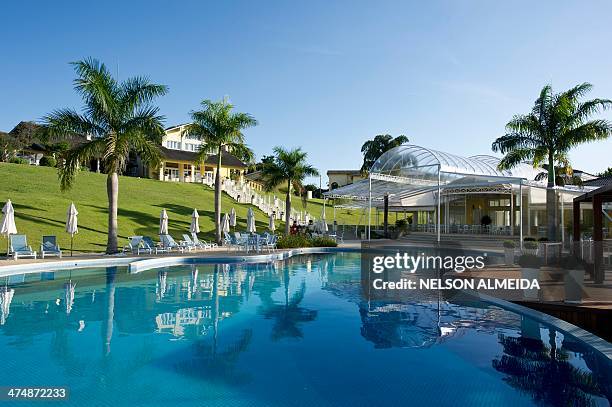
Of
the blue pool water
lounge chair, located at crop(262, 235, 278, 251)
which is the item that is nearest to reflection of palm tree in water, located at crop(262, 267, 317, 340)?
the blue pool water

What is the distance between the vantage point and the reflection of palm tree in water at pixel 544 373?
5609mm

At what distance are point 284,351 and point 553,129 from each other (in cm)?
1826

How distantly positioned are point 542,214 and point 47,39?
101 feet

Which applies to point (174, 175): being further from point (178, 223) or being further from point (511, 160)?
point (511, 160)

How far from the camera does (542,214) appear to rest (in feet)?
105

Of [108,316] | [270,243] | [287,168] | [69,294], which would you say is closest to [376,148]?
[287,168]

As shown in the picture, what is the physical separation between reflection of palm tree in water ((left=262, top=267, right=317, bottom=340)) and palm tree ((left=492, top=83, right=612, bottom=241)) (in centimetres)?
1372

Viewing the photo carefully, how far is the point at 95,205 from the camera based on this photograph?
2906 cm

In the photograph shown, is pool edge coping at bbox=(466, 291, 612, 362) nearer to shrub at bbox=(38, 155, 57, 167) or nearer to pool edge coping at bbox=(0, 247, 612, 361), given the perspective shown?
pool edge coping at bbox=(0, 247, 612, 361)

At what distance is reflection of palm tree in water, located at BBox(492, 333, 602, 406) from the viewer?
18.4 ft

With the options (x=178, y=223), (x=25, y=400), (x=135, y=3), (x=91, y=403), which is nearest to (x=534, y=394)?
(x=91, y=403)

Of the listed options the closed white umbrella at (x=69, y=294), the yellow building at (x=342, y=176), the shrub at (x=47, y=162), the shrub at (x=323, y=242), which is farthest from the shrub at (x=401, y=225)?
the yellow building at (x=342, y=176)

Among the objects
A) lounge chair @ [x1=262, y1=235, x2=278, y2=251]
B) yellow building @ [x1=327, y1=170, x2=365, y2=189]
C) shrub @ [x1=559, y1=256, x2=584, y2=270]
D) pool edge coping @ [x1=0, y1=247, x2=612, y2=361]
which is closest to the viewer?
pool edge coping @ [x1=0, y1=247, x2=612, y2=361]

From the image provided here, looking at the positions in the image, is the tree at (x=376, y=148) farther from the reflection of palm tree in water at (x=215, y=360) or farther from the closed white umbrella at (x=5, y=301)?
the reflection of palm tree in water at (x=215, y=360)
